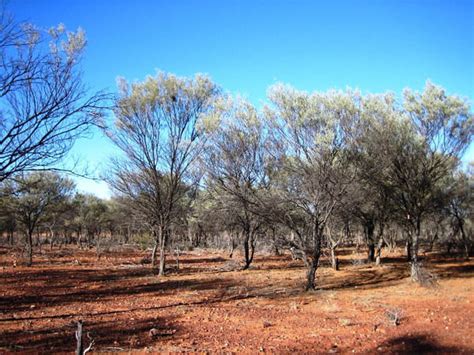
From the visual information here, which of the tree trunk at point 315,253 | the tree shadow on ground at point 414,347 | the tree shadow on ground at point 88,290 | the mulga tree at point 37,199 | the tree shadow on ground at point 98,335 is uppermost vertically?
the mulga tree at point 37,199

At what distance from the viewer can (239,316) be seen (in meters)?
8.70

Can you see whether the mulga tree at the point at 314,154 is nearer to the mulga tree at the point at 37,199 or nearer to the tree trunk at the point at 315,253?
the tree trunk at the point at 315,253

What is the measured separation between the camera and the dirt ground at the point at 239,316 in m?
6.41

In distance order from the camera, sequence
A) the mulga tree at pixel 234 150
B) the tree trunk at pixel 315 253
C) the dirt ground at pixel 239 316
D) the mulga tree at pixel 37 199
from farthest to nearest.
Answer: the mulga tree at pixel 37 199
the mulga tree at pixel 234 150
the tree trunk at pixel 315 253
the dirt ground at pixel 239 316

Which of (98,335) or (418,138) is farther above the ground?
(418,138)

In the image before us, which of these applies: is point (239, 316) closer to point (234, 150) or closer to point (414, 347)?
point (414, 347)

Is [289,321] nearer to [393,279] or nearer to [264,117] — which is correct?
[264,117]

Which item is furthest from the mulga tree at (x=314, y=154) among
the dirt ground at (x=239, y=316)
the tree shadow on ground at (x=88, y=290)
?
the tree shadow on ground at (x=88, y=290)

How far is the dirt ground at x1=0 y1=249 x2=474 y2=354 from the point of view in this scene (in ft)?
21.0

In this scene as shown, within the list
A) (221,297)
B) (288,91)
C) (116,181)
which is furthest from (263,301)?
(116,181)

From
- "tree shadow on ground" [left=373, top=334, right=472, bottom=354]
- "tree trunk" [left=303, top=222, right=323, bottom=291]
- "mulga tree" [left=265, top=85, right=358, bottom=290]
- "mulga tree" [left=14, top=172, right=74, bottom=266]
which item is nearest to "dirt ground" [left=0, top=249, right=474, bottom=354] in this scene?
"tree shadow on ground" [left=373, top=334, right=472, bottom=354]

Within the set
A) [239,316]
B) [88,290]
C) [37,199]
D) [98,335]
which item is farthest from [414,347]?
[37,199]

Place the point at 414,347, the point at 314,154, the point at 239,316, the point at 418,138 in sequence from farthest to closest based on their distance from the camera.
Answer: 1. the point at 418,138
2. the point at 314,154
3. the point at 239,316
4. the point at 414,347

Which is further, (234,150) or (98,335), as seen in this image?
(234,150)
